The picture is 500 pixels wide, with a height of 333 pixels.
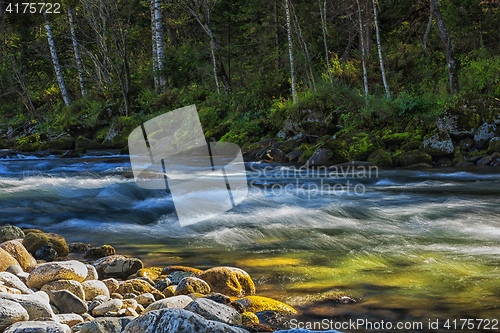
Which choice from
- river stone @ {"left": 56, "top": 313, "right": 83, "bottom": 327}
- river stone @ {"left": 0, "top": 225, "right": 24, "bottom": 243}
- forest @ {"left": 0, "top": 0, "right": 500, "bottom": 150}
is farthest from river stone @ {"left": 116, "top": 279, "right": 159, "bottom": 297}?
forest @ {"left": 0, "top": 0, "right": 500, "bottom": 150}

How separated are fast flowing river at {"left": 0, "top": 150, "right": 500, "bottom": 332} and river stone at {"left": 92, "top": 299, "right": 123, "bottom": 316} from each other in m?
1.32

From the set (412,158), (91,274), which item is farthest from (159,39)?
→ (91,274)

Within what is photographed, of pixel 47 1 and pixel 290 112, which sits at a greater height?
pixel 47 1

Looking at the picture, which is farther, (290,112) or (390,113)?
(290,112)

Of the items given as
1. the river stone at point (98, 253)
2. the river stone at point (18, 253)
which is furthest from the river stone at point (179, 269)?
the river stone at point (18, 253)

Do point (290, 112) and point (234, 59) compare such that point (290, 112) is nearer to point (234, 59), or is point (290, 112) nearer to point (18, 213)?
point (234, 59)

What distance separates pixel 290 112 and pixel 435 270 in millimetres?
13024

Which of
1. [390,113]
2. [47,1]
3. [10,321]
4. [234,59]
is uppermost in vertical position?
[47,1]

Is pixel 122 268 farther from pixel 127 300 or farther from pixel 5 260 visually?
pixel 5 260

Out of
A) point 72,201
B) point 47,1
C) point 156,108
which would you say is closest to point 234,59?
point 156,108

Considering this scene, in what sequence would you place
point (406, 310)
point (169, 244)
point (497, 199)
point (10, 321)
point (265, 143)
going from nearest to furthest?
point (10, 321)
point (406, 310)
point (169, 244)
point (497, 199)
point (265, 143)

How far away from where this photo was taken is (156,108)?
22047 millimetres

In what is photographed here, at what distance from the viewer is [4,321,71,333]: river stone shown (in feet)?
8.05

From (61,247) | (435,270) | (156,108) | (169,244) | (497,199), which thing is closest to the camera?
(435,270)
